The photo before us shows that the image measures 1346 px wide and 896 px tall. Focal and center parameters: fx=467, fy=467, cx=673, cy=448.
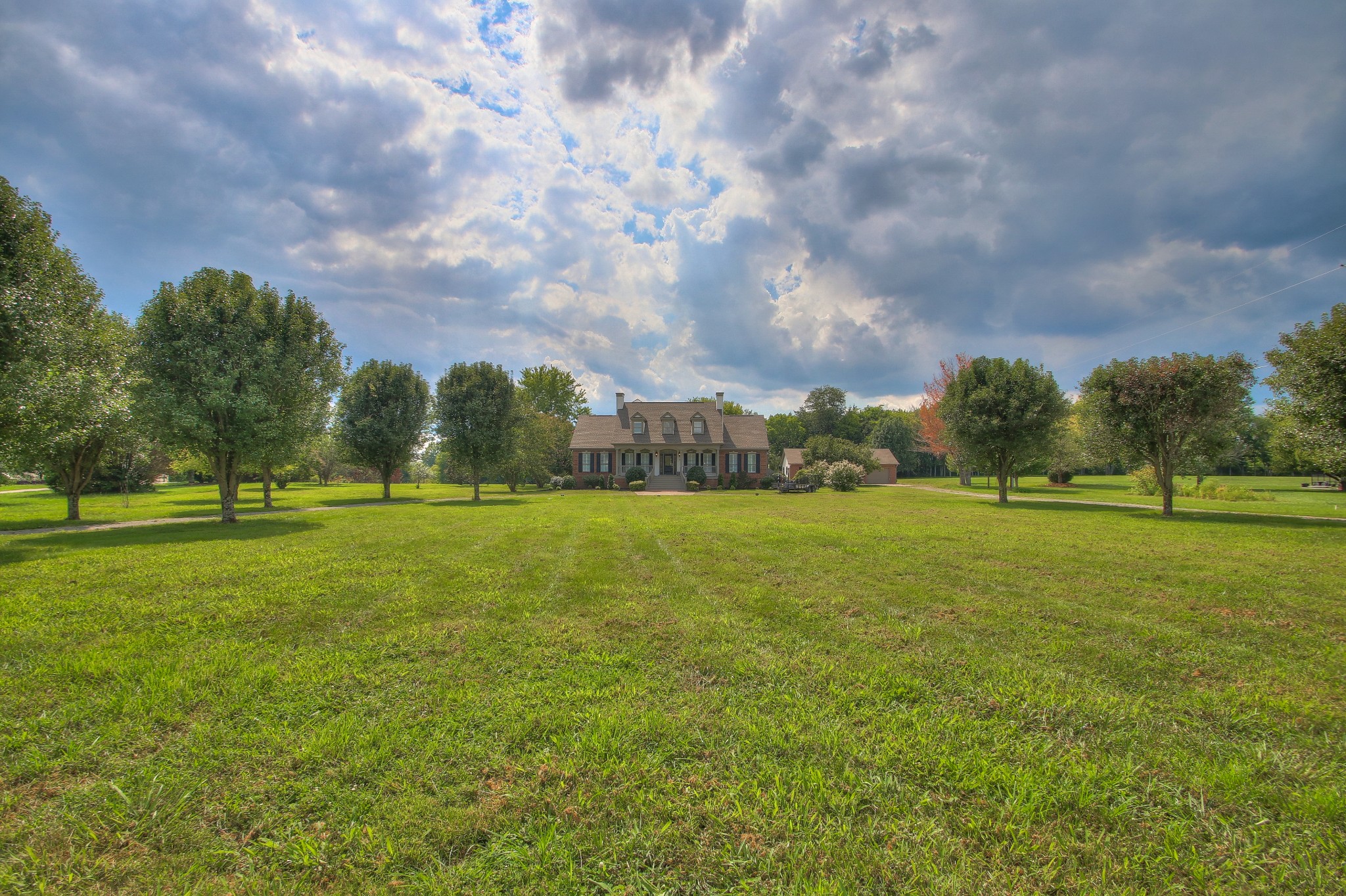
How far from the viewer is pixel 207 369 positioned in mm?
14258

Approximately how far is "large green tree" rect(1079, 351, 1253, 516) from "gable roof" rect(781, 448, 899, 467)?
3124 cm

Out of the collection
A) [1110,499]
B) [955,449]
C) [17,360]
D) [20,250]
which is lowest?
[1110,499]

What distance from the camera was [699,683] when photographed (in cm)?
389

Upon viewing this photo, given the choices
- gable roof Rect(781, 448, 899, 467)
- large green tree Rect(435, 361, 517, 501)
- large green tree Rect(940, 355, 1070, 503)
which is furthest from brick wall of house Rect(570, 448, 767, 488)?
large green tree Rect(940, 355, 1070, 503)

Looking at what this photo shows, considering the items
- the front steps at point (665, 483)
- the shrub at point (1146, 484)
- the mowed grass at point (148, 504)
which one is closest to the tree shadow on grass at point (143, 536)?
the mowed grass at point (148, 504)

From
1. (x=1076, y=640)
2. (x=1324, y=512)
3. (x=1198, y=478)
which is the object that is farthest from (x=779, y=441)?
(x=1076, y=640)

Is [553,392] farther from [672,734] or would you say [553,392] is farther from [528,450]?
[672,734]

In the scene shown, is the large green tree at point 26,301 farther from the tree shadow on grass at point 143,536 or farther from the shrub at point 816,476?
the shrub at point 816,476

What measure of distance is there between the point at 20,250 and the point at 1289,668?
22952 millimetres

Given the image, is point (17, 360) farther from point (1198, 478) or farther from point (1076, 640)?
point (1198, 478)

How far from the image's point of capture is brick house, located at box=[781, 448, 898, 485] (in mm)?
50469

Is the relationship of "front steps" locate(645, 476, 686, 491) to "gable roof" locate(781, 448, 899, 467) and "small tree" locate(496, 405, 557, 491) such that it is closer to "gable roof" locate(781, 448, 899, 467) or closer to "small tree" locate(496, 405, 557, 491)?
"small tree" locate(496, 405, 557, 491)

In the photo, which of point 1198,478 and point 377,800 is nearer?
point 377,800

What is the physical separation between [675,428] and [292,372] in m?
27.3
